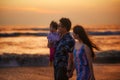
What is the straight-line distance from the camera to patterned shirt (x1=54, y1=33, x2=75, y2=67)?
4372mm

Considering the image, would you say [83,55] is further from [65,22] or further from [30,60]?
[30,60]

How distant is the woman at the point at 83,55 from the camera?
3887 millimetres

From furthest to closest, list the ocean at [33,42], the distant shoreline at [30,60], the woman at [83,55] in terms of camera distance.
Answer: the ocean at [33,42] → the distant shoreline at [30,60] → the woman at [83,55]

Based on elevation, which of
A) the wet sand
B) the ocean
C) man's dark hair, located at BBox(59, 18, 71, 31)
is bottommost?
the ocean

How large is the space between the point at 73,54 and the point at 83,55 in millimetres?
167

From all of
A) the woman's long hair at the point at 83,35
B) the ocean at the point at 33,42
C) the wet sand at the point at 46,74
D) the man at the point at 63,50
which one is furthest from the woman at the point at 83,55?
the ocean at the point at 33,42

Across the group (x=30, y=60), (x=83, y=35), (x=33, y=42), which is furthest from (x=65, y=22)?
(x=33, y=42)

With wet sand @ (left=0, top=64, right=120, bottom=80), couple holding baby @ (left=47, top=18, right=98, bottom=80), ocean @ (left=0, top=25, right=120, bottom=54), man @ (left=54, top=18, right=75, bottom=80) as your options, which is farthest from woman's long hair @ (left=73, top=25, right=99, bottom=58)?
ocean @ (left=0, top=25, right=120, bottom=54)

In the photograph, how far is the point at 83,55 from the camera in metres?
3.90

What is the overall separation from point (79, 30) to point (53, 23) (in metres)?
1.37

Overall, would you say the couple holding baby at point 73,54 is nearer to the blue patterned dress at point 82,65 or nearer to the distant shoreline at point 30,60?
the blue patterned dress at point 82,65

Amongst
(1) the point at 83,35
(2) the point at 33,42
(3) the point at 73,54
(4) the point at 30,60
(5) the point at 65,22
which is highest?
(5) the point at 65,22

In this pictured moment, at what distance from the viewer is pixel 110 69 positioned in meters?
9.72

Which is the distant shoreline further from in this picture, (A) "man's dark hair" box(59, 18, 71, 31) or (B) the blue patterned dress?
(B) the blue patterned dress
